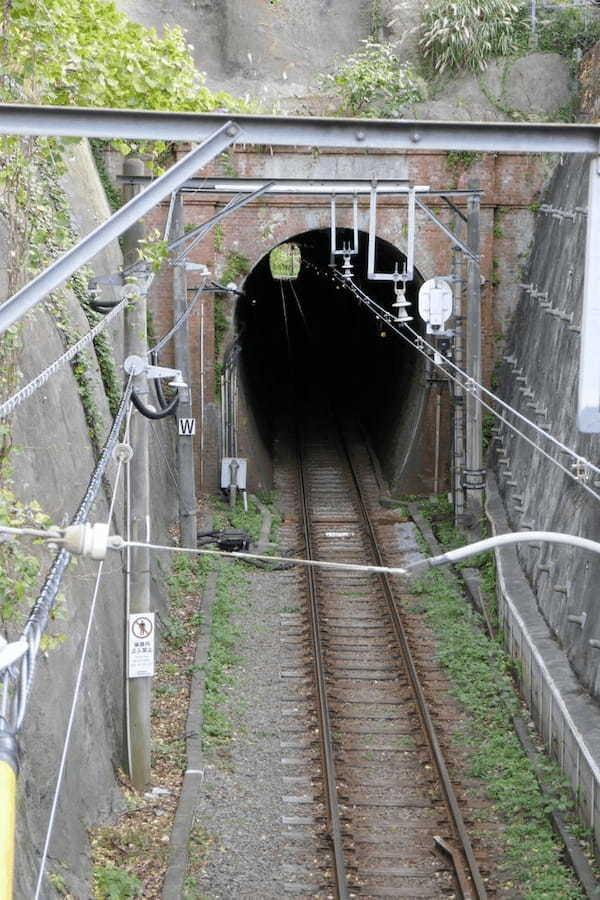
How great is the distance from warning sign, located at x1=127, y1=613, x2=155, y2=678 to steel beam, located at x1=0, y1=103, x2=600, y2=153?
7621 mm

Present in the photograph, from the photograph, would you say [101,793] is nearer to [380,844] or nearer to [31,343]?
[380,844]

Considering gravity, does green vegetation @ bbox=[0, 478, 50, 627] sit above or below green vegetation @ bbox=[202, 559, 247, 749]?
above

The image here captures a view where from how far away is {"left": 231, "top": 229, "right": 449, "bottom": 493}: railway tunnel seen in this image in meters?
25.0

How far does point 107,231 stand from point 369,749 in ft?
31.4

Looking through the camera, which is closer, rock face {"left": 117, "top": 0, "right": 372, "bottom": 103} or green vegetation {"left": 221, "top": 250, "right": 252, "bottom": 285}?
green vegetation {"left": 221, "top": 250, "right": 252, "bottom": 285}

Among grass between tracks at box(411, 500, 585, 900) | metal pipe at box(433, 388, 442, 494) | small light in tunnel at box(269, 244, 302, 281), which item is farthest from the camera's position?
small light in tunnel at box(269, 244, 302, 281)

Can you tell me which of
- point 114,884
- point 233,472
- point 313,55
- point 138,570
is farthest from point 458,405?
point 114,884

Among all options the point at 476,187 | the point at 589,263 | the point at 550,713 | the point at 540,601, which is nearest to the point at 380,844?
the point at 550,713

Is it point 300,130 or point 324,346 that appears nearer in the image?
point 300,130

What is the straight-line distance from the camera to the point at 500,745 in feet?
43.9

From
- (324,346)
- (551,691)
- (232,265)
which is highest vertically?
(232,265)

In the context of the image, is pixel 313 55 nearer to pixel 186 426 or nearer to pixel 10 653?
pixel 186 426

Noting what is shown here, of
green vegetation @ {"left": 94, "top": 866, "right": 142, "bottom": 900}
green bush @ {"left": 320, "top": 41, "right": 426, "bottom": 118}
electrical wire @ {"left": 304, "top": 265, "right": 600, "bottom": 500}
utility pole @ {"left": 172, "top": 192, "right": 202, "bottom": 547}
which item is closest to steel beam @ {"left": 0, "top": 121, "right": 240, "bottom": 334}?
electrical wire @ {"left": 304, "top": 265, "right": 600, "bottom": 500}

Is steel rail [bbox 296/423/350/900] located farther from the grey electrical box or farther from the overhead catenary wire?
the overhead catenary wire
